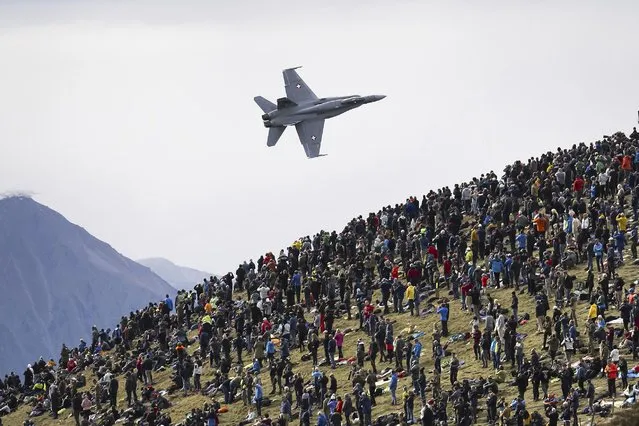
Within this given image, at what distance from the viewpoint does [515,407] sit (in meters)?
45.3

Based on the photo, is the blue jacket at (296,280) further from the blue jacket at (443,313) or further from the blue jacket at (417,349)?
the blue jacket at (417,349)

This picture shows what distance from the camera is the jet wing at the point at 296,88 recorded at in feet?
259

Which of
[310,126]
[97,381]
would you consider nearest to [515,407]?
[97,381]

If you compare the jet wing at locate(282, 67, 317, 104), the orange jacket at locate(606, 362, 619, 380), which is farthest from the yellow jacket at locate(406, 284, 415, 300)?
the jet wing at locate(282, 67, 317, 104)

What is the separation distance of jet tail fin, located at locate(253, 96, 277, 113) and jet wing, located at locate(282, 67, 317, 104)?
1.33 meters

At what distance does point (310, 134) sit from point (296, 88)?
3.63m

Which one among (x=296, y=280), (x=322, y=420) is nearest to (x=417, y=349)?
(x=322, y=420)

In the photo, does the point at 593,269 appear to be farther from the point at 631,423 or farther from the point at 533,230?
the point at 631,423

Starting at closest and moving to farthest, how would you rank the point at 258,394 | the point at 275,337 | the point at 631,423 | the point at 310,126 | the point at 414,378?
1. the point at 631,423
2. the point at 414,378
3. the point at 258,394
4. the point at 275,337
5. the point at 310,126

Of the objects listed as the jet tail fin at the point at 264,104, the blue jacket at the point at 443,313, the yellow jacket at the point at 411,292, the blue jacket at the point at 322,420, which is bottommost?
the blue jacket at the point at 322,420

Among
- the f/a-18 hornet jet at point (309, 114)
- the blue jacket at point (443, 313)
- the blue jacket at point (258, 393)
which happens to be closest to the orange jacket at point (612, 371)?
the blue jacket at point (443, 313)

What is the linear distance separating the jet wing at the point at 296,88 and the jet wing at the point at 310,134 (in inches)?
64.4

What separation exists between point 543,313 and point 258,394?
11.2 meters

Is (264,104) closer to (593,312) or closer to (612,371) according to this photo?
(593,312)
